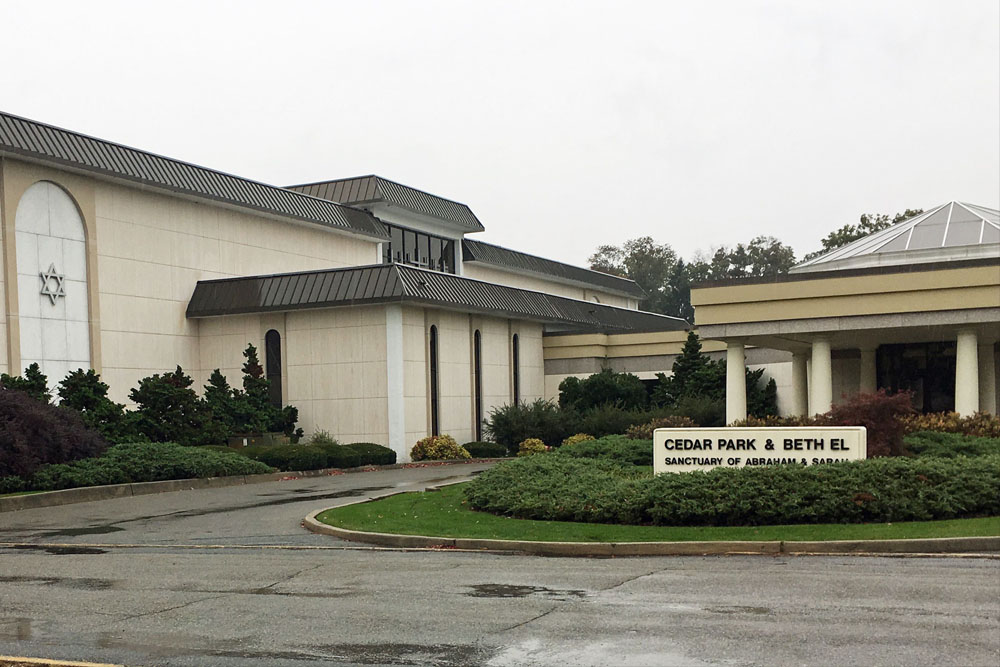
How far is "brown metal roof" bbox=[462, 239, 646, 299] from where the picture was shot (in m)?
55.3

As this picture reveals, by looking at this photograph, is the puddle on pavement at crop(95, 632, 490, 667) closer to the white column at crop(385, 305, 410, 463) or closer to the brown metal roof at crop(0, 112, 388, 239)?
the brown metal roof at crop(0, 112, 388, 239)

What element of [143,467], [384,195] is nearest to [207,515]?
[143,467]

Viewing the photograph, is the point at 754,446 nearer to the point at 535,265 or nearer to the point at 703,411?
the point at 703,411

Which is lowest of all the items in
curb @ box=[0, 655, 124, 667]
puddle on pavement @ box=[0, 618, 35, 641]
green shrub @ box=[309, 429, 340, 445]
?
green shrub @ box=[309, 429, 340, 445]

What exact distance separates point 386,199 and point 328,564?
1357 inches

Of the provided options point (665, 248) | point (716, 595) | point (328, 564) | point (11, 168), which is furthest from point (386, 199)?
point (665, 248)

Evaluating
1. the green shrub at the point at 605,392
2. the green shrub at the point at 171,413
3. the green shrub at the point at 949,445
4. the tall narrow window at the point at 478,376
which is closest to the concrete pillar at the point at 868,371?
the green shrub at the point at 605,392

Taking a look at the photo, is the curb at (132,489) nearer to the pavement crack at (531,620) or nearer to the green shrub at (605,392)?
the green shrub at (605,392)

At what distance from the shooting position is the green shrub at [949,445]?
21.5 m

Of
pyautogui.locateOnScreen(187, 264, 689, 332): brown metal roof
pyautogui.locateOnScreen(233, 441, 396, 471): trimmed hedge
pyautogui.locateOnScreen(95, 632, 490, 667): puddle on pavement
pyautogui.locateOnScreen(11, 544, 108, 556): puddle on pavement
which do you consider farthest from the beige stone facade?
pyautogui.locateOnScreen(95, 632, 490, 667): puddle on pavement

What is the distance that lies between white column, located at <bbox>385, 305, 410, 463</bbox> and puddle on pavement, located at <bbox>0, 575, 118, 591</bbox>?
74.8 ft

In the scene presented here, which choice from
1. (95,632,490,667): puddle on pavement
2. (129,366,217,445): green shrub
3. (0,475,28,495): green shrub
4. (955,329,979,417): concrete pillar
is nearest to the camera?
(95,632,490,667): puddle on pavement

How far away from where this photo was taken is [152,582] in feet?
41.0

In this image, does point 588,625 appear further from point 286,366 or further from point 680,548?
point 286,366
